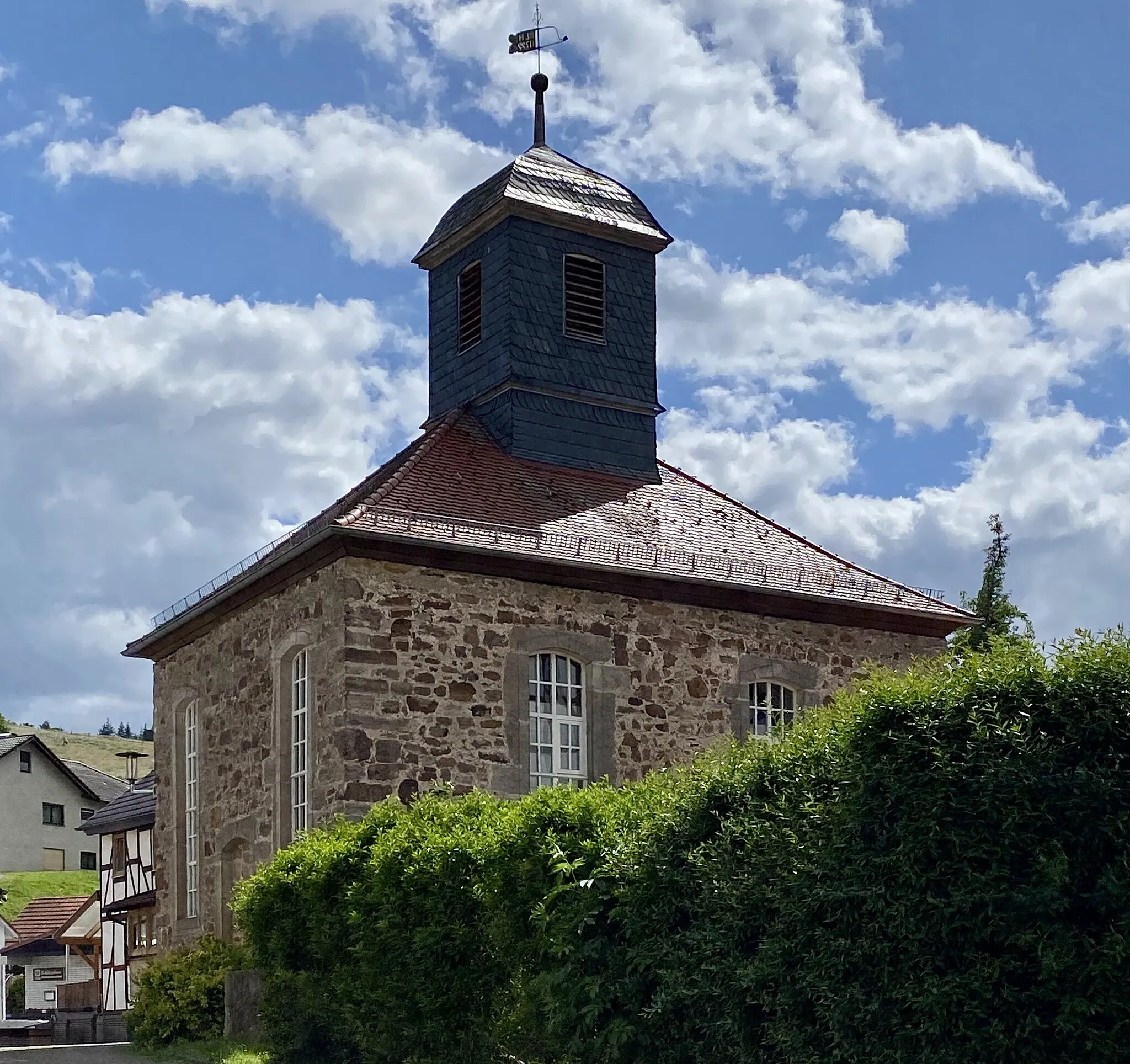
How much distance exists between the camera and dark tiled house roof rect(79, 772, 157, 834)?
35.4m

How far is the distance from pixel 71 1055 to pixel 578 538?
7.69 m

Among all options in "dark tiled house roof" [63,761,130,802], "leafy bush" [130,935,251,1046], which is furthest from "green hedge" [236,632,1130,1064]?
"dark tiled house roof" [63,761,130,802]

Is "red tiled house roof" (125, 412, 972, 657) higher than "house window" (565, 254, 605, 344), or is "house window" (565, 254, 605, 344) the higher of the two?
"house window" (565, 254, 605, 344)

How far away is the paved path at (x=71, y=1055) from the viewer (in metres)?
16.5

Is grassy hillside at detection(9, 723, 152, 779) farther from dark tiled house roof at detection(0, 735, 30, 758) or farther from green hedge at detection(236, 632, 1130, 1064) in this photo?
green hedge at detection(236, 632, 1130, 1064)

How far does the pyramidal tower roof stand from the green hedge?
1176cm

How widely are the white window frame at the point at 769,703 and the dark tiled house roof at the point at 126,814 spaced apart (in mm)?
18209

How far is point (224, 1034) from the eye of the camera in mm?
16844

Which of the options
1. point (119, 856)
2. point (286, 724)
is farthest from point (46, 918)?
point (286, 724)

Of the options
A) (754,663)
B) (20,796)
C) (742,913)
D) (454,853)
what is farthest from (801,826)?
(20,796)

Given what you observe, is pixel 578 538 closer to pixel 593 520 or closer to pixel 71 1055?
pixel 593 520

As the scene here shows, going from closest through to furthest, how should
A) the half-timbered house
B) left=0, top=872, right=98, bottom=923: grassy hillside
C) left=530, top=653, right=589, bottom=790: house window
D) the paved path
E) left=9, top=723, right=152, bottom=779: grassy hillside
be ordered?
the paved path
left=530, top=653, right=589, bottom=790: house window
the half-timbered house
left=0, top=872, right=98, bottom=923: grassy hillside
left=9, top=723, right=152, bottom=779: grassy hillside

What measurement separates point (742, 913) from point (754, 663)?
11.3m

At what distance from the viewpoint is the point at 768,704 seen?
20156mm
